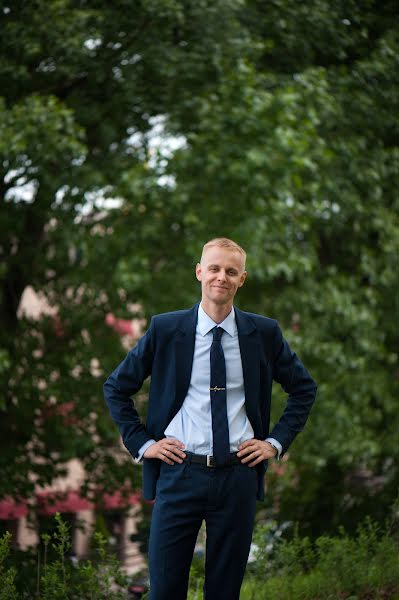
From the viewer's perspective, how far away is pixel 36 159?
822cm

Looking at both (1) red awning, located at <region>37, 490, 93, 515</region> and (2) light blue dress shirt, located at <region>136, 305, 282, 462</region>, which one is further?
(1) red awning, located at <region>37, 490, 93, 515</region>

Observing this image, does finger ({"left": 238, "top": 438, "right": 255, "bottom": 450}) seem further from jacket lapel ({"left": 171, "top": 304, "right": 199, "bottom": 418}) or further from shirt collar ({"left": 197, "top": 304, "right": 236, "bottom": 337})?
shirt collar ({"left": 197, "top": 304, "right": 236, "bottom": 337})

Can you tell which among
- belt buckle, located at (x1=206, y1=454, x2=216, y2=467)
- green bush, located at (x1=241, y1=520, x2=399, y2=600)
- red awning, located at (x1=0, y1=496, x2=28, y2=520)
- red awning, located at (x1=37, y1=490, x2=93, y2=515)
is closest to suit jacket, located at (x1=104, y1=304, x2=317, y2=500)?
belt buckle, located at (x1=206, y1=454, x2=216, y2=467)

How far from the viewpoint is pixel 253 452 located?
311 centimetres

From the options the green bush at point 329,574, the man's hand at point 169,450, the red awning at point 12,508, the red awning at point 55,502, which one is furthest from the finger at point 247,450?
the red awning at point 55,502

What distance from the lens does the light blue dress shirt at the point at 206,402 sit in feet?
10.1

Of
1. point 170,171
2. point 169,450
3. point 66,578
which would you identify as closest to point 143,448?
point 169,450

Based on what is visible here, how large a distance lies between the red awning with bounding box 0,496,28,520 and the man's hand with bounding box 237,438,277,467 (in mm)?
6543

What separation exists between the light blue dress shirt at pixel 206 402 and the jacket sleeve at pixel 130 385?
0.09 metres

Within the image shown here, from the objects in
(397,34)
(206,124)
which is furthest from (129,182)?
(397,34)

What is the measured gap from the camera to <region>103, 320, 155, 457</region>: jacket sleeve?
321 centimetres

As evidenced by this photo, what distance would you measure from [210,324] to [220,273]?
0.20 m

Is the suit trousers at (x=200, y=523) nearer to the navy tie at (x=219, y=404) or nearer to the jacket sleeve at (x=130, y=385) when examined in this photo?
the navy tie at (x=219, y=404)

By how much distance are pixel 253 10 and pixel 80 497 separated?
618cm
